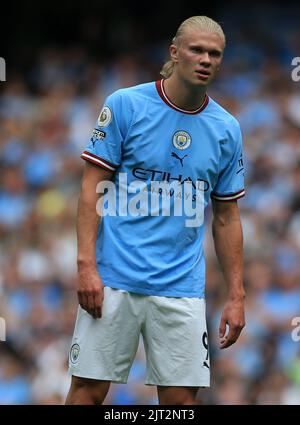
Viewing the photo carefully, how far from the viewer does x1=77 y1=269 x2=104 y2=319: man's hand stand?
4.91 m

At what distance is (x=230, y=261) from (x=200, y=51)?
40.7 inches

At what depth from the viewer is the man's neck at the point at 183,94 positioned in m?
5.11

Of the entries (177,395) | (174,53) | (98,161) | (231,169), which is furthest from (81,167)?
(177,395)

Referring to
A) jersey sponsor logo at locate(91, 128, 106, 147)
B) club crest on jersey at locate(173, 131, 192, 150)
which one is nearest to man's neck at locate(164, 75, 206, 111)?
club crest on jersey at locate(173, 131, 192, 150)

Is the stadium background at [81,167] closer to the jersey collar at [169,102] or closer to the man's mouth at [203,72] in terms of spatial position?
the jersey collar at [169,102]

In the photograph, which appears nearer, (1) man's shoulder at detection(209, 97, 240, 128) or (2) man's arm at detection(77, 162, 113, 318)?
(2) man's arm at detection(77, 162, 113, 318)

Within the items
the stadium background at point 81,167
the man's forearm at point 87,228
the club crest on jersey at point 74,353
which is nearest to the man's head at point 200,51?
the man's forearm at point 87,228

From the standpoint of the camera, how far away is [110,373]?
5.01 meters

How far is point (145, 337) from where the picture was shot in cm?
512

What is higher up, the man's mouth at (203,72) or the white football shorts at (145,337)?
the man's mouth at (203,72)

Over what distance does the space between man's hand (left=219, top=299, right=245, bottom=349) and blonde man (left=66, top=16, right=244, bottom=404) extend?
138 mm

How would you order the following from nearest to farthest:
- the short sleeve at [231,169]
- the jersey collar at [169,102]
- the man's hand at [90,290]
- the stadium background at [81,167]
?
the man's hand at [90,290]
the jersey collar at [169,102]
the short sleeve at [231,169]
the stadium background at [81,167]

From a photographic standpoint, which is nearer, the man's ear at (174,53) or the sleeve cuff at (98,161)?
the sleeve cuff at (98,161)

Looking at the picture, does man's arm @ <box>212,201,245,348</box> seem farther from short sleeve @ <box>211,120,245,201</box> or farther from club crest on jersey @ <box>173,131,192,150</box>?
club crest on jersey @ <box>173,131,192,150</box>
